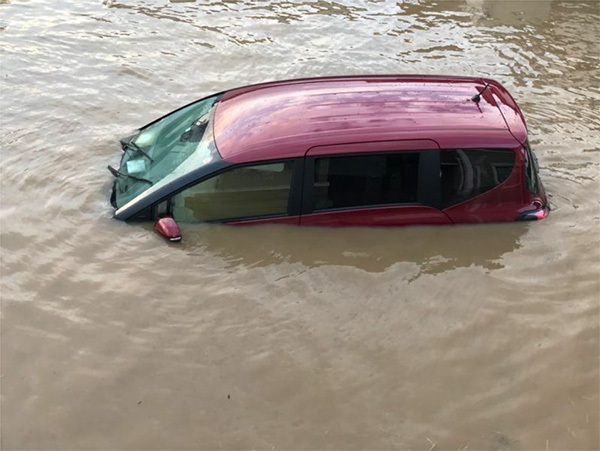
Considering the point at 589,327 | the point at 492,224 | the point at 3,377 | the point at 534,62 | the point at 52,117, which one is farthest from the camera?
the point at 534,62

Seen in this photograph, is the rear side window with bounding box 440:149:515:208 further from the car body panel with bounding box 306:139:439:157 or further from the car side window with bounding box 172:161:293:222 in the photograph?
the car side window with bounding box 172:161:293:222

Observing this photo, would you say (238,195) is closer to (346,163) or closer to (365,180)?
(346,163)

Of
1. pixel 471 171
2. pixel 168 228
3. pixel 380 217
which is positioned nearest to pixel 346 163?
pixel 380 217

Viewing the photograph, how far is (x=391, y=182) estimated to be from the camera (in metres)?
5.03

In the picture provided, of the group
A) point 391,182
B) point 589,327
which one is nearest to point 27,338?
point 391,182

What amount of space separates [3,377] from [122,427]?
3.08 feet

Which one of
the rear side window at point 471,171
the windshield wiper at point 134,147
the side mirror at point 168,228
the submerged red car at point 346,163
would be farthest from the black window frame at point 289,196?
the rear side window at point 471,171

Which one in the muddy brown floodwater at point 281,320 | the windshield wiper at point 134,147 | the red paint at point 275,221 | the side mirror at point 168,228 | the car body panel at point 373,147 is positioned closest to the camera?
the muddy brown floodwater at point 281,320

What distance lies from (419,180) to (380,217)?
0.44 metres

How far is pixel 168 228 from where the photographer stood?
16.2ft

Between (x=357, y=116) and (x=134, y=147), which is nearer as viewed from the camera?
(x=357, y=116)

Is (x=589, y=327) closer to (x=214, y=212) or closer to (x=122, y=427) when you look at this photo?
(x=214, y=212)

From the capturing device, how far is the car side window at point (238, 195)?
4.88 meters

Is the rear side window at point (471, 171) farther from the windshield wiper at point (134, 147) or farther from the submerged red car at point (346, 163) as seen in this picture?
the windshield wiper at point (134, 147)
